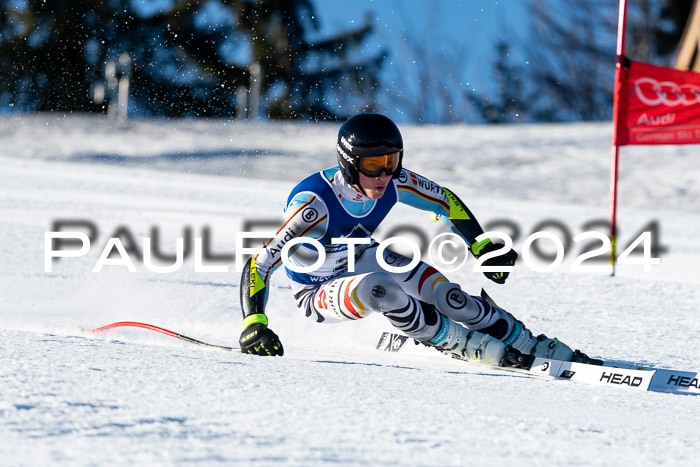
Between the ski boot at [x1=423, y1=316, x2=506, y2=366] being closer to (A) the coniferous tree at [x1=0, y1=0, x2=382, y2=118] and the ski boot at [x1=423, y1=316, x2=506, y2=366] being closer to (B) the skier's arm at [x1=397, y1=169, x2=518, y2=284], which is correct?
(B) the skier's arm at [x1=397, y1=169, x2=518, y2=284]

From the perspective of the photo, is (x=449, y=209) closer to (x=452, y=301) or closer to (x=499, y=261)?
(x=499, y=261)

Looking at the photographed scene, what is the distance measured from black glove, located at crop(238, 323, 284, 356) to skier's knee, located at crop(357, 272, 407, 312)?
371 millimetres

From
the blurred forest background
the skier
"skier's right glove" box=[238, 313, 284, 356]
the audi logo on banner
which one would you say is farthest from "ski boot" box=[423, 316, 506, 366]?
the blurred forest background

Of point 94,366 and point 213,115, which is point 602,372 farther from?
point 213,115

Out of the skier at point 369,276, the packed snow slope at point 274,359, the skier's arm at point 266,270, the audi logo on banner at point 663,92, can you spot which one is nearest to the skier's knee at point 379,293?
the skier at point 369,276

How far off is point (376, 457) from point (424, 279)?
1.78 metres

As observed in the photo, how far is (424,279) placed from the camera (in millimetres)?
3713

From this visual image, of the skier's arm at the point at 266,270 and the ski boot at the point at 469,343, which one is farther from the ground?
the skier's arm at the point at 266,270

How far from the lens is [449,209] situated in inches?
161

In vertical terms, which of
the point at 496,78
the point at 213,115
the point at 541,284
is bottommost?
the point at 541,284

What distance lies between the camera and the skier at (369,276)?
3406mm

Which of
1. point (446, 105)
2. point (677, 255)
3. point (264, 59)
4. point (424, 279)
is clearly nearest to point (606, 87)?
point (446, 105)

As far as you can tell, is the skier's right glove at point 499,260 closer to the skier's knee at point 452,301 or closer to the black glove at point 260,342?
the skier's knee at point 452,301

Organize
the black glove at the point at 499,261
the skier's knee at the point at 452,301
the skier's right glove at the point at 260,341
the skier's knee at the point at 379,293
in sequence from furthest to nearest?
the black glove at the point at 499,261, the skier's knee at the point at 452,301, the skier's knee at the point at 379,293, the skier's right glove at the point at 260,341
